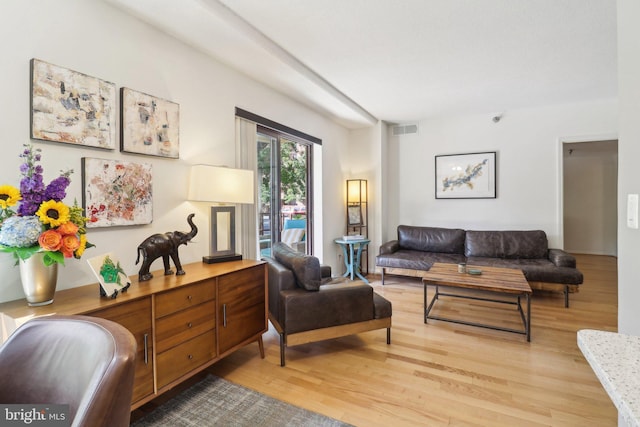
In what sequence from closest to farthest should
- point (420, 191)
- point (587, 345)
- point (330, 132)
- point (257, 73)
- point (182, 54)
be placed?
point (587, 345) < point (182, 54) < point (257, 73) < point (330, 132) < point (420, 191)

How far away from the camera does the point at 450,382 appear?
6.97ft

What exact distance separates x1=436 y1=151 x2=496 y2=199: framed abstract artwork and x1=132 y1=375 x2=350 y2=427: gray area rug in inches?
168

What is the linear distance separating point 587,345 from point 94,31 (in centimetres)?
280

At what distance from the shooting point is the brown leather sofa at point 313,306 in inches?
92.5

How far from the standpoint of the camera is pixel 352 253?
4.70 metres

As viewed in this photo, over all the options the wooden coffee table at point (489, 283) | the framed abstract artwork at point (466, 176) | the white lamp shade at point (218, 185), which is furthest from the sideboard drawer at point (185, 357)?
the framed abstract artwork at point (466, 176)

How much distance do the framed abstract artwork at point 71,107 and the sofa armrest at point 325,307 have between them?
1.63 metres

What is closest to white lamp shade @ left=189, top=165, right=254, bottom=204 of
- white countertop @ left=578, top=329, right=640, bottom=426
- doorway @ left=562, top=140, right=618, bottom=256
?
white countertop @ left=578, top=329, right=640, bottom=426

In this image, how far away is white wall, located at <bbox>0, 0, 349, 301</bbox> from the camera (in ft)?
5.29

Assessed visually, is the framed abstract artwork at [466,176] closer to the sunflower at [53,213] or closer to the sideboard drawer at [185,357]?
the sideboard drawer at [185,357]

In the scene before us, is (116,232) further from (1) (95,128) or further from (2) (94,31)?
(2) (94,31)

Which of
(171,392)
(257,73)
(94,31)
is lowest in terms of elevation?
(171,392)

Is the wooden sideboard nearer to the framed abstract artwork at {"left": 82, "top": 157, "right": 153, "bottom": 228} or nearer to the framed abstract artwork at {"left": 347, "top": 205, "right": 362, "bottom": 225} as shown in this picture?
the framed abstract artwork at {"left": 82, "top": 157, "right": 153, "bottom": 228}

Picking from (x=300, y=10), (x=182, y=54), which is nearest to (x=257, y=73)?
(x=182, y=54)
